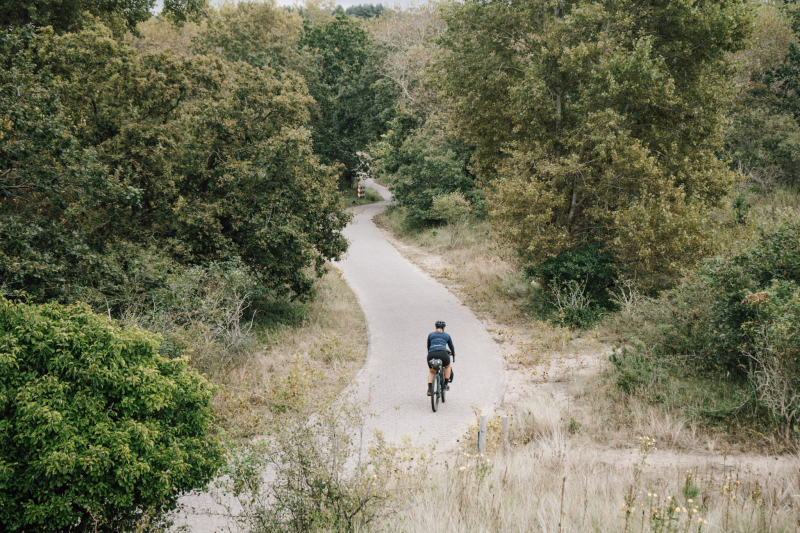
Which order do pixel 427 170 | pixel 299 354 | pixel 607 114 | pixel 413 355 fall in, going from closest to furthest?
1. pixel 299 354
2. pixel 413 355
3. pixel 607 114
4. pixel 427 170

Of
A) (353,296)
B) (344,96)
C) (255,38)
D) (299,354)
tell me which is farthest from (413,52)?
(299,354)

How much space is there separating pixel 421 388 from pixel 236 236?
673 centimetres

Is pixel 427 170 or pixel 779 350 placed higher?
pixel 427 170

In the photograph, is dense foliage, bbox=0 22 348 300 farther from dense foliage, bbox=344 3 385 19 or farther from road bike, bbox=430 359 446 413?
dense foliage, bbox=344 3 385 19

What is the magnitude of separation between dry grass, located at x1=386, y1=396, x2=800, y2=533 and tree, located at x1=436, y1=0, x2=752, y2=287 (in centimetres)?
771

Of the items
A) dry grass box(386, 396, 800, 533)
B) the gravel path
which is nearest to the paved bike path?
the gravel path

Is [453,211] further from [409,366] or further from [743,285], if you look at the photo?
[743,285]

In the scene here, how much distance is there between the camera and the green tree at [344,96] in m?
39.3

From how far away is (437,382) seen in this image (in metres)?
9.99

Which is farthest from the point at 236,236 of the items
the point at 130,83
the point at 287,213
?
the point at 130,83

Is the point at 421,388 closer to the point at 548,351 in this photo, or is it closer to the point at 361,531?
the point at 548,351

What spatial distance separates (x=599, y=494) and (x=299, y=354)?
7.41 m

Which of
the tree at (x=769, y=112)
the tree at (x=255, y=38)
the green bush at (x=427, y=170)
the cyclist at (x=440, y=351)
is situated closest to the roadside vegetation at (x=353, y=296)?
the tree at (x=769, y=112)

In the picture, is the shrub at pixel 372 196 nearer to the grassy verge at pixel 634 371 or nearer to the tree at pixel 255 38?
the tree at pixel 255 38
